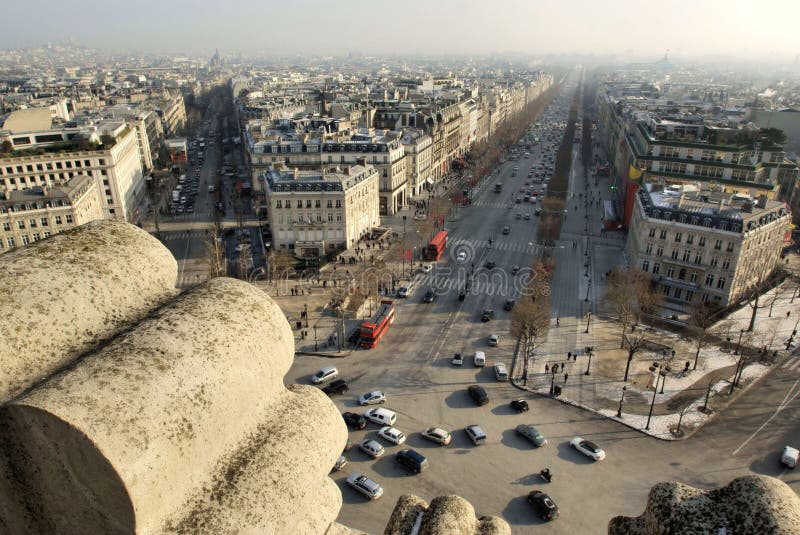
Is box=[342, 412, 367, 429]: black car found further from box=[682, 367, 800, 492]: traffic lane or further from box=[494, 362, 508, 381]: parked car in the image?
box=[682, 367, 800, 492]: traffic lane

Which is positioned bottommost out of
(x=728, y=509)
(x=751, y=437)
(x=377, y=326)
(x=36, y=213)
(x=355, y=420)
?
(x=751, y=437)

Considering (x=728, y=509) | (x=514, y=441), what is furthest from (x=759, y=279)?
(x=728, y=509)

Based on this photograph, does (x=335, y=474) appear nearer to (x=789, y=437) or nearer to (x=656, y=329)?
(x=789, y=437)

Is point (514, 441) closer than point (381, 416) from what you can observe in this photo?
Yes

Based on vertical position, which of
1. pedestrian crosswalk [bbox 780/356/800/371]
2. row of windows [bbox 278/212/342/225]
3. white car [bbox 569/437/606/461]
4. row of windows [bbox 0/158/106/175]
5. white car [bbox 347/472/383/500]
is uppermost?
row of windows [bbox 0/158/106/175]

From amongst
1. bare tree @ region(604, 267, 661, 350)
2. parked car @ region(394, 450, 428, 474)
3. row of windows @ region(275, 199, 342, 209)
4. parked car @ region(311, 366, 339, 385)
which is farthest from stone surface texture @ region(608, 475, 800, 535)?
row of windows @ region(275, 199, 342, 209)

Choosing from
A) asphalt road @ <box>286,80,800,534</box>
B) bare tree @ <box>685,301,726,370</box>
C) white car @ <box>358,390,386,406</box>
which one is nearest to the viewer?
asphalt road @ <box>286,80,800,534</box>

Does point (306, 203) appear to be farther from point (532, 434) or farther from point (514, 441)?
point (532, 434)
